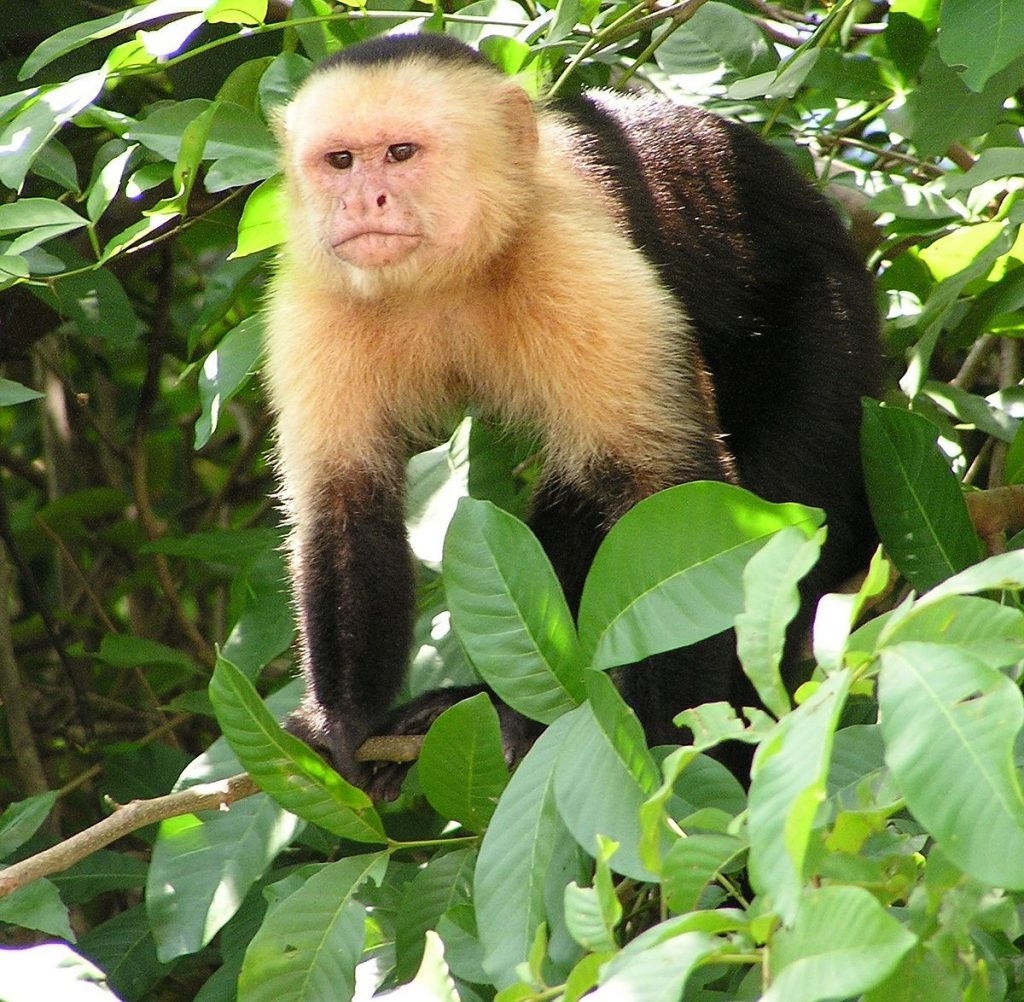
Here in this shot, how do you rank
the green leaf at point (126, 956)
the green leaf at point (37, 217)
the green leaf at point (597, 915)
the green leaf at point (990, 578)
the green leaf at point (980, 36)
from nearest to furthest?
the green leaf at point (990, 578) → the green leaf at point (597, 915) → the green leaf at point (980, 36) → the green leaf at point (37, 217) → the green leaf at point (126, 956)

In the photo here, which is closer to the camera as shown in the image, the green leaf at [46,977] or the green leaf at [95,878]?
the green leaf at [46,977]

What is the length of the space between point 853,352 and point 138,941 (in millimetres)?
1854

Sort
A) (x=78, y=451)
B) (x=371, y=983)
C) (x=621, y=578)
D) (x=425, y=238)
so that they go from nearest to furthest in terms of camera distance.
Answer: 1. (x=621, y=578)
2. (x=371, y=983)
3. (x=425, y=238)
4. (x=78, y=451)

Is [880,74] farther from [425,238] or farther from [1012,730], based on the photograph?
[1012,730]

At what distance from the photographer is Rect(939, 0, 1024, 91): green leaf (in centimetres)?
226

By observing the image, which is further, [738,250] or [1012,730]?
[738,250]

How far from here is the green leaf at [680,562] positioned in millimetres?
1687

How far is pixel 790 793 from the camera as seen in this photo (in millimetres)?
1138

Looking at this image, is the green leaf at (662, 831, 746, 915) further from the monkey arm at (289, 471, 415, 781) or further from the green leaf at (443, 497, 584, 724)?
the monkey arm at (289, 471, 415, 781)

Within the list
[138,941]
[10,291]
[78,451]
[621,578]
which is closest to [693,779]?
[621,578]

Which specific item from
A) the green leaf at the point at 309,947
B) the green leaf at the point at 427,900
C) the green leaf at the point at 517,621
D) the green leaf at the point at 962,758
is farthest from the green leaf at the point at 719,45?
the green leaf at the point at 962,758

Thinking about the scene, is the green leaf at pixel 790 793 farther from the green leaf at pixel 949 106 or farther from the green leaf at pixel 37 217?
the green leaf at pixel 949 106

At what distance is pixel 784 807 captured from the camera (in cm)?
114

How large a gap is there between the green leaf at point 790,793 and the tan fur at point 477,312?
1.61 m
